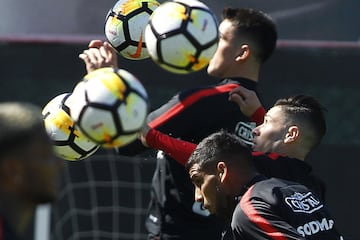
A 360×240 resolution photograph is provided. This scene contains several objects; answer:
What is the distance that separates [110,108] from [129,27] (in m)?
1.22

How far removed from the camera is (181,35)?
18.2 ft

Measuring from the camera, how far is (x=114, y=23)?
242 inches

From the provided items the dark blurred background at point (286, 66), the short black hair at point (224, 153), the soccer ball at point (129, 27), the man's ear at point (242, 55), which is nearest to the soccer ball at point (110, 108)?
the short black hair at point (224, 153)

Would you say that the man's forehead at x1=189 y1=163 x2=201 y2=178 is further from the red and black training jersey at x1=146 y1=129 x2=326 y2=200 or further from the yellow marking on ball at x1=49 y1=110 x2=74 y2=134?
the yellow marking on ball at x1=49 y1=110 x2=74 y2=134

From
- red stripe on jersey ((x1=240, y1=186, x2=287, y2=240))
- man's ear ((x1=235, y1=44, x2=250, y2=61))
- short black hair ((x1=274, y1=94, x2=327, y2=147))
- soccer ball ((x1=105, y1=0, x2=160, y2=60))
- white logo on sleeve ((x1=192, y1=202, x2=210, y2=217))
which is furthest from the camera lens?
white logo on sleeve ((x1=192, y1=202, x2=210, y2=217))

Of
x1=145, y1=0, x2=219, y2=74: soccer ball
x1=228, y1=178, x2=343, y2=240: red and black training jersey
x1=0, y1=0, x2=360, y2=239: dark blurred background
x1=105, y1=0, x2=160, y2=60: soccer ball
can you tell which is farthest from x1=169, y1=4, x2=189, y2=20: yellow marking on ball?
x1=0, y1=0, x2=360, y2=239: dark blurred background

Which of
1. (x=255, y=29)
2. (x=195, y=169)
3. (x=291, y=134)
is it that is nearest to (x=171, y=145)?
(x=195, y=169)

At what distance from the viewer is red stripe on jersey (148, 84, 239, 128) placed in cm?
636

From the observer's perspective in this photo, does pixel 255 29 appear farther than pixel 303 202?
Yes

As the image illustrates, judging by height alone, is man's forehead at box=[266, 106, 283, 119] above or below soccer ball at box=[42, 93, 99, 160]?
below

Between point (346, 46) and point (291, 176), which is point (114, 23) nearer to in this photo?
point (291, 176)

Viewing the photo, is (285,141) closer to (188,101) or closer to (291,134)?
(291,134)

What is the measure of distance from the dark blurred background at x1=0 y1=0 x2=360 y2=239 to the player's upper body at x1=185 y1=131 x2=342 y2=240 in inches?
119

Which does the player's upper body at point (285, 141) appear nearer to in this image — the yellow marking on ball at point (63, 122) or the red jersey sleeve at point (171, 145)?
the red jersey sleeve at point (171, 145)
